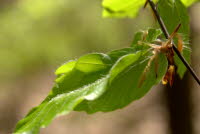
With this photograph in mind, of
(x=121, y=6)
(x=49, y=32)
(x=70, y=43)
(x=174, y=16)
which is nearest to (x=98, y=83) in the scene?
(x=174, y=16)

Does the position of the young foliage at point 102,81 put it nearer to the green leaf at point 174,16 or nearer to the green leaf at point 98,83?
the green leaf at point 98,83

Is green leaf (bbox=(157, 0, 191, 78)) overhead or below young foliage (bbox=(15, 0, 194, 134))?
overhead

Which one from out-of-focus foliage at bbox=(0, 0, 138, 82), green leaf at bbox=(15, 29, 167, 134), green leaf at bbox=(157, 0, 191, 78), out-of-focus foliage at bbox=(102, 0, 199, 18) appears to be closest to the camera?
green leaf at bbox=(15, 29, 167, 134)

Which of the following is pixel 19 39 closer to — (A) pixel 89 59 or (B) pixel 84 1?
(B) pixel 84 1

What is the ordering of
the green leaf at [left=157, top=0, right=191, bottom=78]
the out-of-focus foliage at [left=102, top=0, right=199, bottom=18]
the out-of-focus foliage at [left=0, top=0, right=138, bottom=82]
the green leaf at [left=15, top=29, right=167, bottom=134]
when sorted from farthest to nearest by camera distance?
the out-of-focus foliage at [left=0, top=0, right=138, bottom=82] < the out-of-focus foliage at [left=102, top=0, right=199, bottom=18] < the green leaf at [left=157, top=0, right=191, bottom=78] < the green leaf at [left=15, top=29, right=167, bottom=134]

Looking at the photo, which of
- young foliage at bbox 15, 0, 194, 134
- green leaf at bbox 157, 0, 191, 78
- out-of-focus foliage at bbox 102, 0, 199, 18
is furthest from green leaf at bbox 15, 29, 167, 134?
out-of-focus foliage at bbox 102, 0, 199, 18

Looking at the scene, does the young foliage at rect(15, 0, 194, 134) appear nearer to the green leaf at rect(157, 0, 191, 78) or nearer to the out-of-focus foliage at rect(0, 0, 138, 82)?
the green leaf at rect(157, 0, 191, 78)
